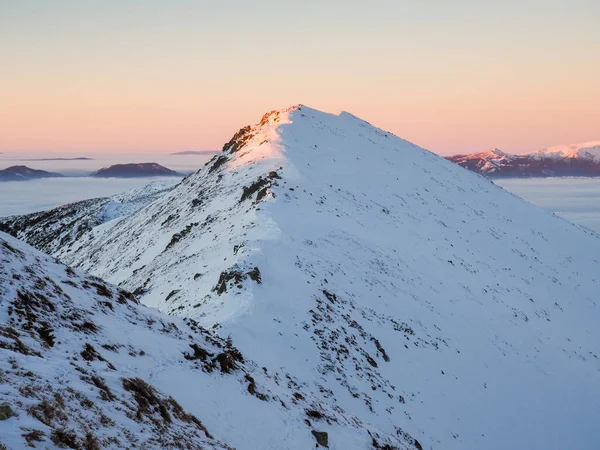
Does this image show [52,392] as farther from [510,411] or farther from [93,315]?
[510,411]

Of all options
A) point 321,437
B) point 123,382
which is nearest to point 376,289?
point 321,437

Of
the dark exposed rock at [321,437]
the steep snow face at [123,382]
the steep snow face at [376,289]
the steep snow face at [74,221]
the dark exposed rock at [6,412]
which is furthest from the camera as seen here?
the steep snow face at [74,221]

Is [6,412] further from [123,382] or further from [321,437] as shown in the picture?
[321,437]

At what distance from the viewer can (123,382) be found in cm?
927

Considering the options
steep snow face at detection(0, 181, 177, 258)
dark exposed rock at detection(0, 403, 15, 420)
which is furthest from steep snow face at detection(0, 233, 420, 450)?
steep snow face at detection(0, 181, 177, 258)

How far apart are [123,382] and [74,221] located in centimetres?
7894

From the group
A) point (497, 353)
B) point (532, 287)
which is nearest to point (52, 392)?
point (497, 353)

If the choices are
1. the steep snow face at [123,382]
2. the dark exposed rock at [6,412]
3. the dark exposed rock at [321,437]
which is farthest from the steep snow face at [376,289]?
the dark exposed rock at [6,412]

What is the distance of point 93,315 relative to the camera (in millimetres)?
12016

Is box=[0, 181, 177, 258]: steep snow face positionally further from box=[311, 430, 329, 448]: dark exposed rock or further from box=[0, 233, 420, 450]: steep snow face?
box=[311, 430, 329, 448]: dark exposed rock

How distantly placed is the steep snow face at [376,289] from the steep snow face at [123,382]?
4.42ft

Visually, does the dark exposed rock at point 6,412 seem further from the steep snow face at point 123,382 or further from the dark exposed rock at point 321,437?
the dark exposed rock at point 321,437

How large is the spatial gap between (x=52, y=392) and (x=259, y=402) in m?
6.00

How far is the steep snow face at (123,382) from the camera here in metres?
7.13
